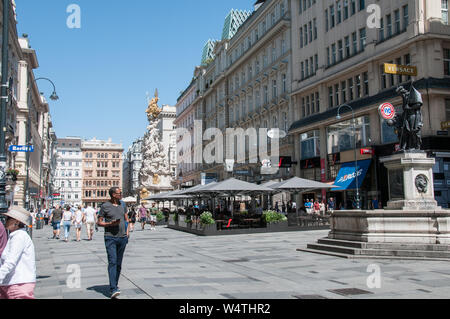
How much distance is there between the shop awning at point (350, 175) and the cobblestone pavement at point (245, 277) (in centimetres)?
1921

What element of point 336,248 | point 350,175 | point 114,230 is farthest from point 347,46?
point 114,230

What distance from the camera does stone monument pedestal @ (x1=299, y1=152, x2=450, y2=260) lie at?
12359mm

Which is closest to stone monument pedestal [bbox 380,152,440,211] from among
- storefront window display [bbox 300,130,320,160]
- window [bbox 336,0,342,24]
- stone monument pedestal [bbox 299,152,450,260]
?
stone monument pedestal [bbox 299,152,450,260]

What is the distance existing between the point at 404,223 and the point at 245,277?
5.30m

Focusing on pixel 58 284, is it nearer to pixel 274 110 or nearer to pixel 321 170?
pixel 321 170

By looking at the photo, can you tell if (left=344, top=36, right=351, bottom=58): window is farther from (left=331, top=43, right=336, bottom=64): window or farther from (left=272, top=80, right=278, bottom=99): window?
(left=272, top=80, right=278, bottom=99): window

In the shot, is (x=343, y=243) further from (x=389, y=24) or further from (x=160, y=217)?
(x=160, y=217)

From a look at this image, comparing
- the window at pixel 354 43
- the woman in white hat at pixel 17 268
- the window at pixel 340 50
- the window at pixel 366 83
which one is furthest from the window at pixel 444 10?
the woman in white hat at pixel 17 268

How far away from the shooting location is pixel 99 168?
490 feet

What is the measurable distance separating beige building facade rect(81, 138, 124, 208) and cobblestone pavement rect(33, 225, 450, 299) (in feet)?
452
